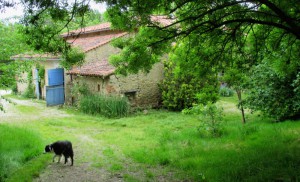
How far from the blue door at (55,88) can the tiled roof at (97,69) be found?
152 centimetres

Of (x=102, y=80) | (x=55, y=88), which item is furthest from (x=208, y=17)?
(x=55, y=88)

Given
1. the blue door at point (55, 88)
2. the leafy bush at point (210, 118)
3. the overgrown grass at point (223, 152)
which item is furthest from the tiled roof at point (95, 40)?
the leafy bush at point (210, 118)

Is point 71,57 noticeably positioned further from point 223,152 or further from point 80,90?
point 80,90

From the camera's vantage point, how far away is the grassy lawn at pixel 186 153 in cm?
638

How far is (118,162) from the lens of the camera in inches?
330

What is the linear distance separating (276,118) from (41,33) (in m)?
9.20

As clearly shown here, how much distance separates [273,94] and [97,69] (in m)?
10.4

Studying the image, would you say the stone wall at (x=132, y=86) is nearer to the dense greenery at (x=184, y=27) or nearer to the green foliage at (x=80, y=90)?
the green foliage at (x=80, y=90)

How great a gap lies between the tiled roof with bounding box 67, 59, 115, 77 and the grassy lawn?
4.44 m

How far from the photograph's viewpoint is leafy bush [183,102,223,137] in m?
10.2

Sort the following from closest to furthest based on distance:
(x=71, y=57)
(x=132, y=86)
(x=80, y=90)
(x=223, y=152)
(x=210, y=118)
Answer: (x=71, y=57)
(x=223, y=152)
(x=210, y=118)
(x=132, y=86)
(x=80, y=90)

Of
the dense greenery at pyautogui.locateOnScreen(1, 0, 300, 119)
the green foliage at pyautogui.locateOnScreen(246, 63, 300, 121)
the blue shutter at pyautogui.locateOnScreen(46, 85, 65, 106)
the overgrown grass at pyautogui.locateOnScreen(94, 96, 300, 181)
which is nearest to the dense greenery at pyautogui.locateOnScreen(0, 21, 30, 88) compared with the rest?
the dense greenery at pyautogui.locateOnScreen(1, 0, 300, 119)

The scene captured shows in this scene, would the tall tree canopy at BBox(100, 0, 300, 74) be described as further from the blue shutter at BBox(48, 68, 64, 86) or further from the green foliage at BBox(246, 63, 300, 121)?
the blue shutter at BBox(48, 68, 64, 86)

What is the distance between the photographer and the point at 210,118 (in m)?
10.6
